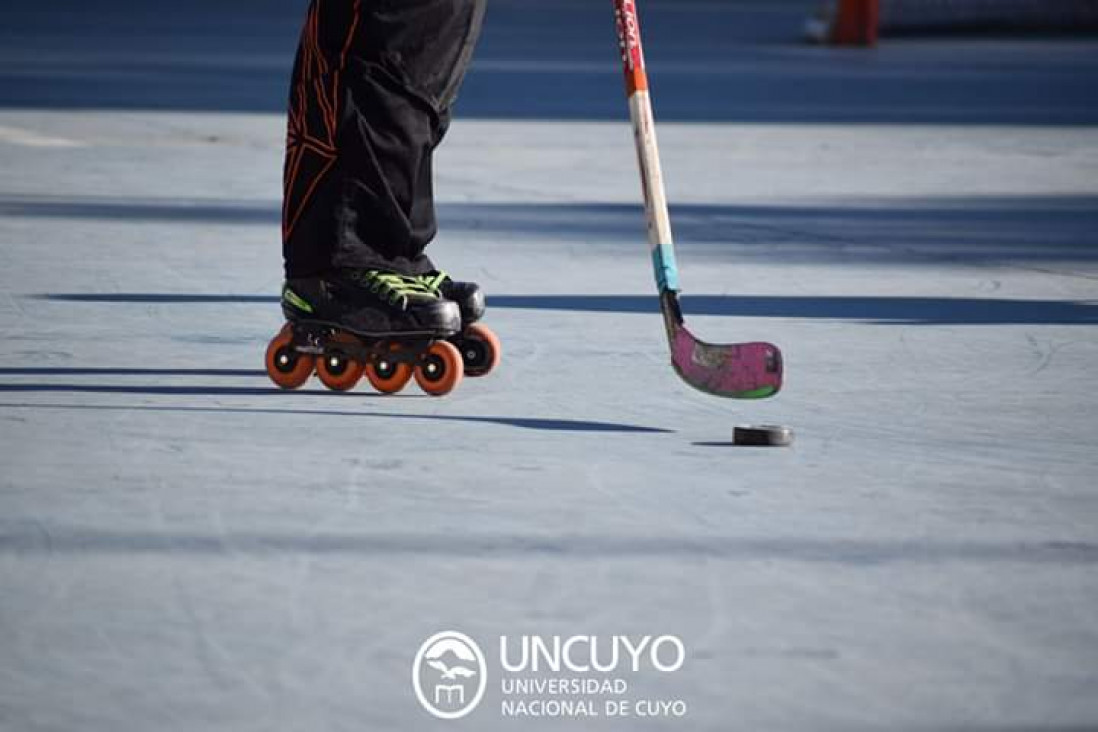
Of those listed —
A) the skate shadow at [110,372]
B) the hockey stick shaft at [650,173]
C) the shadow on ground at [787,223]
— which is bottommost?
the skate shadow at [110,372]

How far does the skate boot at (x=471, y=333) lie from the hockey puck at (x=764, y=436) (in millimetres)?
794

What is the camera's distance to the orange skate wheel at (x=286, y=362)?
4660 millimetres

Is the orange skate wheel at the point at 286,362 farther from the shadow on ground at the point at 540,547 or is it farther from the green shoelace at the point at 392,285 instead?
the shadow on ground at the point at 540,547

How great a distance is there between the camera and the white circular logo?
2.73m

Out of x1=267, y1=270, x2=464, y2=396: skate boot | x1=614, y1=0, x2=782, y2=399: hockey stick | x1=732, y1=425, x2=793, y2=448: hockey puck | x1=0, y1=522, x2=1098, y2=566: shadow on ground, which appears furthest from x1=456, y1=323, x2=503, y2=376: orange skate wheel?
x1=0, y1=522, x2=1098, y2=566: shadow on ground

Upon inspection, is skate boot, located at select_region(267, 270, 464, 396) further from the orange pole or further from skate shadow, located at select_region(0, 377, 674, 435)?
the orange pole

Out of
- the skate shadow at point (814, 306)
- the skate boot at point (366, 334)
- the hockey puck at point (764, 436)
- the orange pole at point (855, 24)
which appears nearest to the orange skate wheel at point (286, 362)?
the skate boot at point (366, 334)

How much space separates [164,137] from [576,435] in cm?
592

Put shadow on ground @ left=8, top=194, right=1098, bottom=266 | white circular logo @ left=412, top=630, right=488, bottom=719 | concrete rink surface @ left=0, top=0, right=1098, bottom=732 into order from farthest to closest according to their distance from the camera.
Answer: shadow on ground @ left=8, top=194, right=1098, bottom=266 < concrete rink surface @ left=0, top=0, right=1098, bottom=732 < white circular logo @ left=412, top=630, right=488, bottom=719

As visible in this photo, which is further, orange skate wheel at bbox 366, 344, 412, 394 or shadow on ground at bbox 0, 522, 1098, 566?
orange skate wheel at bbox 366, 344, 412, 394

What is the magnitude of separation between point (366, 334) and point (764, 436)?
866 mm

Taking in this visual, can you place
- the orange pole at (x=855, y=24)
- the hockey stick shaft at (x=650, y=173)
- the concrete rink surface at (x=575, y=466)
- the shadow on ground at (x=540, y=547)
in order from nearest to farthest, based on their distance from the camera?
1. the concrete rink surface at (x=575, y=466)
2. the shadow on ground at (x=540, y=547)
3. the hockey stick shaft at (x=650, y=173)
4. the orange pole at (x=855, y=24)

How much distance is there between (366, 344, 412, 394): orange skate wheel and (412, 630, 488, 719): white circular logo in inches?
67.4

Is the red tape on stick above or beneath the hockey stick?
above
